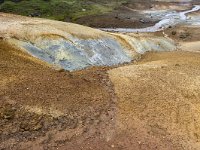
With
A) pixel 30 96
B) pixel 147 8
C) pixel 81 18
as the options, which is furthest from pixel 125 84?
pixel 147 8

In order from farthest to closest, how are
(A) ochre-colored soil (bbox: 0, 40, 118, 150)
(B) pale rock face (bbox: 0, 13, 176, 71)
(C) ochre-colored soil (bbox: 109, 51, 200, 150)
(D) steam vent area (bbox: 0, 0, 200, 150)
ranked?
(B) pale rock face (bbox: 0, 13, 176, 71), (C) ochre-colored soil (bbox: 109, 51, 200, 150), (D) steam vent area (bbox: 0, 0, 200, 150), (A) ochre-colored soil (bbox: 0, 40, 118, 150)

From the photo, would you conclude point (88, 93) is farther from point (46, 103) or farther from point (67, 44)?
point (67, 44)

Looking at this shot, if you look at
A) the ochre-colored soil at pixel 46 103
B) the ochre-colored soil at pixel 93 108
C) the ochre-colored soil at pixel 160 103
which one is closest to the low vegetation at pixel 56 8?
the ochre-colored soil at pixel 160 103

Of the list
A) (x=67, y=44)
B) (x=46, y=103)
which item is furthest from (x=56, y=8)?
(x=46, y=103)

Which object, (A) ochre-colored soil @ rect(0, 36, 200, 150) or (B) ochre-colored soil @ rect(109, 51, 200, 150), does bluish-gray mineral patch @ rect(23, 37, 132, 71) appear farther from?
(B) ochre-colored soil @ rect(109, 51, 200, 150)

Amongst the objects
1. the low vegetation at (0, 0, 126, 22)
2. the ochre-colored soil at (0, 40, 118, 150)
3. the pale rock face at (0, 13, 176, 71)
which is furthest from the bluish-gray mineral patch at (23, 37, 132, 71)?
the low vegetation at (0, 0, 126, 22)

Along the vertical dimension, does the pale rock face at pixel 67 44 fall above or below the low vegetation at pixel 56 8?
above

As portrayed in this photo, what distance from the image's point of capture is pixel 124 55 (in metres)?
44.5

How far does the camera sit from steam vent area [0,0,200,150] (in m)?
24.7

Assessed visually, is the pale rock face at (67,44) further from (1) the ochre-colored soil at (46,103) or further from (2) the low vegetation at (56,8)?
(2) the low vegetation at (56,8)

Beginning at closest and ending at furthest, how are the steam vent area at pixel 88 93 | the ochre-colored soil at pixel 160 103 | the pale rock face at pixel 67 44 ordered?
the steam vent area at pixel 88 93 → the ochre-colored soil at pixel 160 103 → the pale rock face at pixel 67 44

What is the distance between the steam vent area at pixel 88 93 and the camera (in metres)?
24.7

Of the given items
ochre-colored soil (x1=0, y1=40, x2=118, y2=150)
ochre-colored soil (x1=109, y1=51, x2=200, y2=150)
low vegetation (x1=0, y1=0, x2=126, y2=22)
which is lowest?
low vegetation (x1=0, y1=0, x2=126, y2=22)

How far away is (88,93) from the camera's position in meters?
29.6
